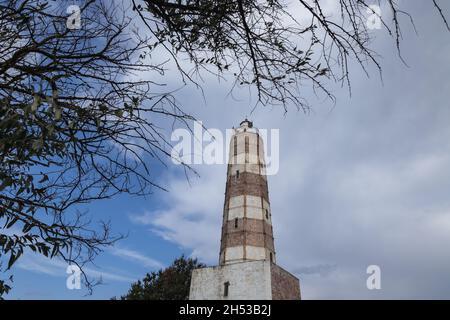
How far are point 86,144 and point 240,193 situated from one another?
19.2 meters

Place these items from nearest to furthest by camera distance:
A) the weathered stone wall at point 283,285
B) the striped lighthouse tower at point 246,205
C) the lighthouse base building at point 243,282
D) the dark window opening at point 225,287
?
1. the lighthouse base building at point 243,282
2. the weathered stone wall at point 283,285
3. the dark window opening at point 225,287
4. the striped lighthouse tower at point 246,205

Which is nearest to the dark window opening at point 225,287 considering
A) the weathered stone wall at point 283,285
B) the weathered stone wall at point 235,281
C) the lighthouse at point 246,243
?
the lighthouse at point 246,243

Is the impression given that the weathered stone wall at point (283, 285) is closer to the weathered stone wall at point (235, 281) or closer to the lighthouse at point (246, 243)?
the lighthouse at point (246, 243)

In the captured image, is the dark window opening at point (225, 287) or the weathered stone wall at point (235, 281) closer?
the weathered stone wall at point (235, 281)

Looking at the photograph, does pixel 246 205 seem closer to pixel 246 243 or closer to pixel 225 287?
pixel 246 243

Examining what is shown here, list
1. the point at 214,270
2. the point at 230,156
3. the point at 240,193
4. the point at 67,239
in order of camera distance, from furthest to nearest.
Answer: the point at 230,156, the point at 240,193, the point at 214,270, the point at 67,239

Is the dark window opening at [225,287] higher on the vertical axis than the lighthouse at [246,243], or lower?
lower

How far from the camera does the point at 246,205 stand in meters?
21.2

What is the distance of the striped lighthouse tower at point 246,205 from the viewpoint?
19.9 meters

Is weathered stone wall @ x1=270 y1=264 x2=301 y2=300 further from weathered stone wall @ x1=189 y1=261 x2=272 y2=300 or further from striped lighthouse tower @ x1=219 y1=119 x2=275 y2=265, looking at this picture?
striped lighthouse tower @ x1=219 y1=119 x2=275 y2=265
